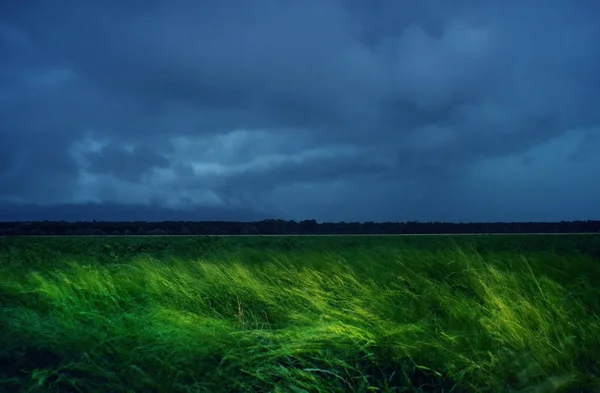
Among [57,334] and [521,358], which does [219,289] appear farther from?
[521,358]

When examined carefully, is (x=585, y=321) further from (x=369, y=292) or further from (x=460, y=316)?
(x=369, y=292)

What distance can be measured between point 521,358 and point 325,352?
71.5 inches

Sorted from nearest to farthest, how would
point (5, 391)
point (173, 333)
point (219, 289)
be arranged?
point (5, 391) < point (173, 333) < point (219, 289)

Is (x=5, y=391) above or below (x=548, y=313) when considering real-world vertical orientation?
below

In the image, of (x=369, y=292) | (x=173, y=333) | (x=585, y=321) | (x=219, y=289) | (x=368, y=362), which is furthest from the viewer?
(x=219, y=289)

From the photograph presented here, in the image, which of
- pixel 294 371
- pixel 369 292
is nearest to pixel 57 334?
pixel 294 371

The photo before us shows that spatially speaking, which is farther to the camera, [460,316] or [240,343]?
[460,316]

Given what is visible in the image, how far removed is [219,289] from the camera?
8.56 meters

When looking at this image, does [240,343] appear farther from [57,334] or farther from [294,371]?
[57,334]

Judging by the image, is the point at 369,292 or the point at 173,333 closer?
the point at 173,333

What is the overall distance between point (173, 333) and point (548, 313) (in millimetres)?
4212

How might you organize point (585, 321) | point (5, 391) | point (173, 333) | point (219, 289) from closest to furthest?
point (5, 391) < point (173, 333) < point (585, 321) < point (219, 289)

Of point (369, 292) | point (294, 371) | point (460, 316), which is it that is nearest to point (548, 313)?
point (460, 316)

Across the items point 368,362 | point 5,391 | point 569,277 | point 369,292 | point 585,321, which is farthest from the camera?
point 569,277
